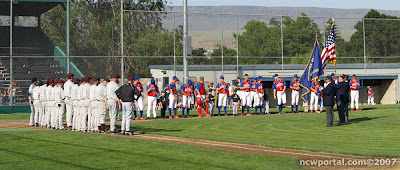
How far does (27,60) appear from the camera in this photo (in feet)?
116

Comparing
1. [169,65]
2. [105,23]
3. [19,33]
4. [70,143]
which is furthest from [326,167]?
[19,33]

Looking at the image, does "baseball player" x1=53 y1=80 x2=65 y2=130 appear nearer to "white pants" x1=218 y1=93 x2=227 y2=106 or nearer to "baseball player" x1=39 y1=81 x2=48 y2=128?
"baseball player" x1=39 y1=81 x2=48 y2=128

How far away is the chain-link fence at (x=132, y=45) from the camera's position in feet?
105

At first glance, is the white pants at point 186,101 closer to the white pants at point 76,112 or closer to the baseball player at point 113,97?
the white pants at point 76,112

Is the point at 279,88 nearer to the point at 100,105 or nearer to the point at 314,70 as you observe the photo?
the point at 314,70

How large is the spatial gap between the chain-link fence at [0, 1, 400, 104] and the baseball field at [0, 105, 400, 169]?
13.4 meters

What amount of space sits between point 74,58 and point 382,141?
22598mm

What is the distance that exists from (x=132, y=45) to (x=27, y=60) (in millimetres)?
7819

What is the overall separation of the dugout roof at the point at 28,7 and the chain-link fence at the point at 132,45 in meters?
0.87

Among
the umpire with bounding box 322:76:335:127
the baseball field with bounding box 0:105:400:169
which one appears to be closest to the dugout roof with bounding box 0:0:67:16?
the baseball field with bounding box 0:105:400:169

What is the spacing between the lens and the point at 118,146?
12.9m

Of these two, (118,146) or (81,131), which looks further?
(81,131)

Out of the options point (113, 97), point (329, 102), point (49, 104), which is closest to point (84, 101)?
point (113, 97)

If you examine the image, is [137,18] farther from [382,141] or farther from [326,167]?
[326,167]
